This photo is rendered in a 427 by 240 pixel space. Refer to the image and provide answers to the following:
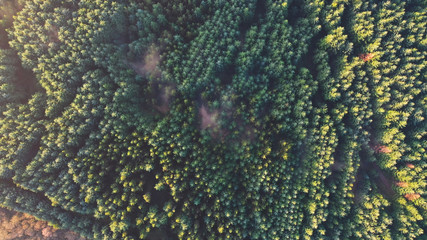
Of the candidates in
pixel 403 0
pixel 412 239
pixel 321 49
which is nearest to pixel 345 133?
pixel 321 49

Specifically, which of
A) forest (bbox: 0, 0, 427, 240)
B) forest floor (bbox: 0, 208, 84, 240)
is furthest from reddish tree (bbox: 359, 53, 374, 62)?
forest floor (bbox: 0, 208, 84, 240)

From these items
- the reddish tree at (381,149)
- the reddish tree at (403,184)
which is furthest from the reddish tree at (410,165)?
the reddish tree at (381,149)

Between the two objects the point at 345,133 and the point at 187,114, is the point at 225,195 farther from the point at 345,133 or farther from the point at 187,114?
the point at 345,133

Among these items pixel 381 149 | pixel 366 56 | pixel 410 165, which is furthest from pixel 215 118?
pixel 410 165

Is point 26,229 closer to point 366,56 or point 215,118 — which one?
point 215,118

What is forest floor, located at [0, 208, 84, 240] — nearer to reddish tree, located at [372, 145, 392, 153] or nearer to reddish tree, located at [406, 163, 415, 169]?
reddish tree, located at [372, 145, 392, 153]

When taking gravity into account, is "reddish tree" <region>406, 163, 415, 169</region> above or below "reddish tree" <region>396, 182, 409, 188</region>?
above
